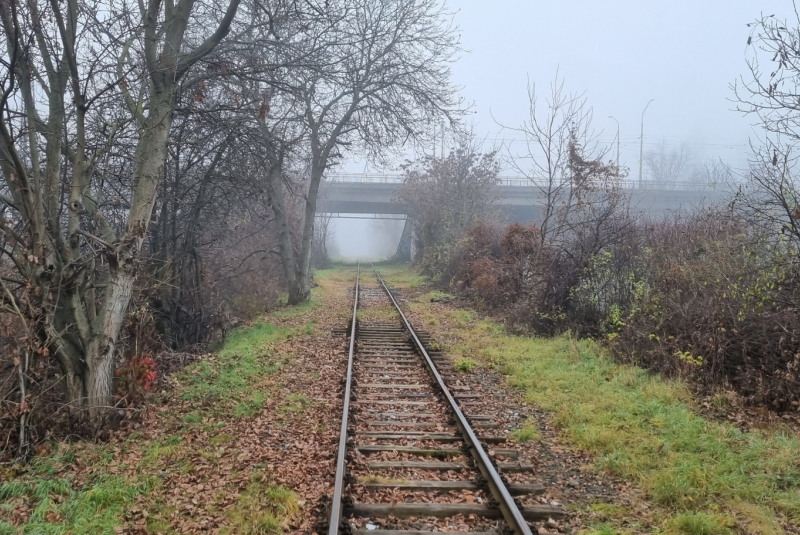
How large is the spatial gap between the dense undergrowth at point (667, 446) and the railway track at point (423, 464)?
826 millimetres

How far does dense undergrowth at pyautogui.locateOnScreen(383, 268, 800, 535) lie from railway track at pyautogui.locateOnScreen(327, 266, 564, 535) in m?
0.83

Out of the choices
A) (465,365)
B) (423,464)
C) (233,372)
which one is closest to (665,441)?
(423,464)

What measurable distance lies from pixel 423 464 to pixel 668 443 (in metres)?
2.63

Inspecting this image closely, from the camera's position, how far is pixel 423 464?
555 centimetres

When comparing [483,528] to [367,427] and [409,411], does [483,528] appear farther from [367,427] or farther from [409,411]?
[409,411]

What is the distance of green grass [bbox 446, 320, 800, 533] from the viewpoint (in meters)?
4.82

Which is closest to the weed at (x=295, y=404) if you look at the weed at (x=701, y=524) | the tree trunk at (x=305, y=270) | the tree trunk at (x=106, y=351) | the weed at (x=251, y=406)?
the weed at (x=251, y=406)

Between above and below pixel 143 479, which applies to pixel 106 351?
above

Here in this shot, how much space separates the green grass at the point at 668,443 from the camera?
4.82 m

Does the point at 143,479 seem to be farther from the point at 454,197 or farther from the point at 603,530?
the point at 454,197

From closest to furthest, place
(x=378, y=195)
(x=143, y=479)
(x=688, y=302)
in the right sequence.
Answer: (x=143, y=479), (x=688, y=302), (x=378, y=195)

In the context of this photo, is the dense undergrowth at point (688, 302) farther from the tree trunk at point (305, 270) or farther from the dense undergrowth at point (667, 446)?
the tree trunk at point (305, 270)

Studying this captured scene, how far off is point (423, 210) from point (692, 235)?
2597cm

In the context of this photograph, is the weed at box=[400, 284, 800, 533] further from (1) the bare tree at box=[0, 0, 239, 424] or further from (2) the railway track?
(1) the bare tree at box=[0, 0, 239, 424]
